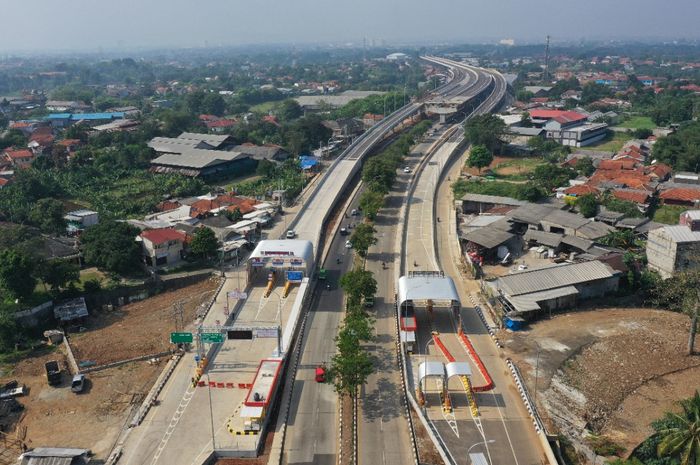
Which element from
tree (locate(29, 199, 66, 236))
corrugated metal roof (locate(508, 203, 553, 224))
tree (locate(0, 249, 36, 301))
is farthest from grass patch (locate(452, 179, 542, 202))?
tree (locate(0, 249, 36, 301))

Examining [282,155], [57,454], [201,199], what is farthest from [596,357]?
[282,155]

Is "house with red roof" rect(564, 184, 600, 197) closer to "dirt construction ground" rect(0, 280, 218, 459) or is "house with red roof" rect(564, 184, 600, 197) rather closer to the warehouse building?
the warehouse building

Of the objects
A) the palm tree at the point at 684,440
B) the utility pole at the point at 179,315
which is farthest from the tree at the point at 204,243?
the palm tree at the point at 684,440

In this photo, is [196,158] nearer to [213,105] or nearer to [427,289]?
[427,289]

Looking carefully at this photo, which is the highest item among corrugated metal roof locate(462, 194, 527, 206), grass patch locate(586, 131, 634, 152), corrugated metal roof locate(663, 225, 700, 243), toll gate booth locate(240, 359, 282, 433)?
grass patch locate(586, 131, 634, 152)

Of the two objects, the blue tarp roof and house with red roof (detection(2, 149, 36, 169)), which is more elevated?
house with red roof (detection(2, 149, 36, 169))
